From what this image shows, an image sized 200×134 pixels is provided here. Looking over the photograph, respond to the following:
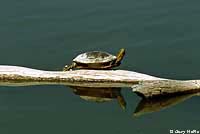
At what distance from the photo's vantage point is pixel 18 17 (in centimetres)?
2233

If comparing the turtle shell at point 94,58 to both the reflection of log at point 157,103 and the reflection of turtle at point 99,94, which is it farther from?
the reflection of log at point 157,103

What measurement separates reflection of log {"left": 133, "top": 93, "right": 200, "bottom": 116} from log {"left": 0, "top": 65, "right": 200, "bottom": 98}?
0.15 m

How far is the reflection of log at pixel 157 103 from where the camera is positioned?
14711 millimetres

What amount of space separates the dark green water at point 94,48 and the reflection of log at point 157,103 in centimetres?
16

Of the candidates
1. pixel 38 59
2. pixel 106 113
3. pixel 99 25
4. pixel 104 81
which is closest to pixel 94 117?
pixel 106 113

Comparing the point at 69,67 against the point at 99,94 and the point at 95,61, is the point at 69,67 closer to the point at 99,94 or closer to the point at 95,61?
the point at 95,61

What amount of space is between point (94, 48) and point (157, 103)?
14.9 feet

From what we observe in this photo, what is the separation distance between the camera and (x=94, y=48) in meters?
19.0

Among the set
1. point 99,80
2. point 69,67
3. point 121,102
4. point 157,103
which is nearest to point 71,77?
point 99,80

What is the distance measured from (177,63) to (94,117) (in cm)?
390

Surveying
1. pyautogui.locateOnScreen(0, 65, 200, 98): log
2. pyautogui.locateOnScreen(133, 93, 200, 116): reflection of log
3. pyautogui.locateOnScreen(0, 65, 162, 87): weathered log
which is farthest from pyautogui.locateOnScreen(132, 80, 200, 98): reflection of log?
pyautogui.locateOnScreen(0, 65, 162, 87): weathered log

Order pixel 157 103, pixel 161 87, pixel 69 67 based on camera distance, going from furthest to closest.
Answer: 1. pixel 69 67
2. pixel 157 103
3. pixel 161 87

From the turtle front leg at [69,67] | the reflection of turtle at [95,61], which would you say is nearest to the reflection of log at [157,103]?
the reflection of turtle at [95,61]

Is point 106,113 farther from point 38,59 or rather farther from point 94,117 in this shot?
point 38,59
